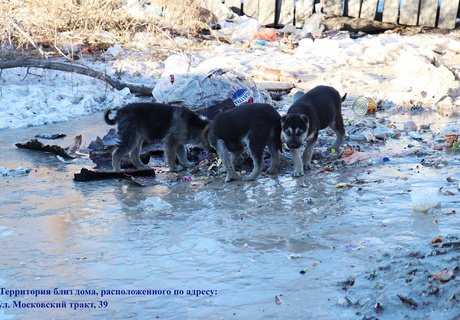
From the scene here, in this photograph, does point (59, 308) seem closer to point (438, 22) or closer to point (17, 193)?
point (17, 193)

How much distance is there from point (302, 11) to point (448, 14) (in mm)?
3916

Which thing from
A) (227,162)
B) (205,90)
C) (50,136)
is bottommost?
(50,136)

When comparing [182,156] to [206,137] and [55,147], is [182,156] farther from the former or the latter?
[55,147]

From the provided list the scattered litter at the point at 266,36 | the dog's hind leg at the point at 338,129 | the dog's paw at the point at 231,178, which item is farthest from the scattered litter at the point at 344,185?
the scattered litter at the point at 266,36

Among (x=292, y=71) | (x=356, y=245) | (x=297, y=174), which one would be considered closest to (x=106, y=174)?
(x=297, y=174)

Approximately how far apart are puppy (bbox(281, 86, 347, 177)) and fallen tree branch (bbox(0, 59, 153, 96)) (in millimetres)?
4609

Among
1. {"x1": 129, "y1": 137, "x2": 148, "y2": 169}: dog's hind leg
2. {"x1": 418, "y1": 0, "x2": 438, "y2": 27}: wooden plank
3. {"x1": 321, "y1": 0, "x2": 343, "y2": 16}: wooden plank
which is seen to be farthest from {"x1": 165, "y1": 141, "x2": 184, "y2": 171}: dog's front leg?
{"x1": 418, "y1": 0, "x2": 438, "y2": 27}: wooden plank

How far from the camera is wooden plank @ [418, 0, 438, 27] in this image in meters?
18.6

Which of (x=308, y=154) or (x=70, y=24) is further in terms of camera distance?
(x=70, y=24)

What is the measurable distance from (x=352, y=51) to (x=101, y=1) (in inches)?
219

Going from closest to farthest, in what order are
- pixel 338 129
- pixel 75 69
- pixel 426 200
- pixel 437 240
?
pixel 437 240 < pixel 426 200 < pixel 338 129 < pixel 75 69

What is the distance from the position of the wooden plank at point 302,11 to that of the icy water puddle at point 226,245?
39.9 feet

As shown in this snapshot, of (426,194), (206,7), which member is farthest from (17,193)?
(206,7)

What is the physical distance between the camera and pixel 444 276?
393cm
